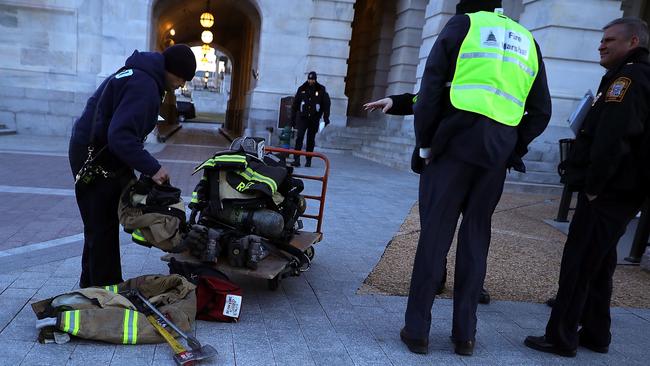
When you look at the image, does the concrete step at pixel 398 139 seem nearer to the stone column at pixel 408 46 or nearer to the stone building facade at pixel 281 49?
the stone building facade at pixel 281 49

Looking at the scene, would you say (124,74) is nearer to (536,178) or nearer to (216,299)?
(216,299)

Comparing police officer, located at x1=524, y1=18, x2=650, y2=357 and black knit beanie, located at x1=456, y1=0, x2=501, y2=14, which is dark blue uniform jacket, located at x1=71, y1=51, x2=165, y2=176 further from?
police officer, located at x1=524, y1=18, x2=650, y2=357

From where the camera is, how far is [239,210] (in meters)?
3.68

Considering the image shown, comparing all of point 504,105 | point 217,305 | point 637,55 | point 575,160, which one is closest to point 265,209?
point 217,305

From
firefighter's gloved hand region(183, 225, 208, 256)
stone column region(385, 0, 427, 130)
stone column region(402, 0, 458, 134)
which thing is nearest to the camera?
firefighter's gloved hand region(183, 225, 208, 256)

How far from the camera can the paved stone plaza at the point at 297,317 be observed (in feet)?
9.23

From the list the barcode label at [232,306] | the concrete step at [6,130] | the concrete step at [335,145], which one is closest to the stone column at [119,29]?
the concrete step at [6,130]

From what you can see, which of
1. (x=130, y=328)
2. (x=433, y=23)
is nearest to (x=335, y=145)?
(x=433, y=23)

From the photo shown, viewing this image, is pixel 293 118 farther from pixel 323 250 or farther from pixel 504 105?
pixel 504 105

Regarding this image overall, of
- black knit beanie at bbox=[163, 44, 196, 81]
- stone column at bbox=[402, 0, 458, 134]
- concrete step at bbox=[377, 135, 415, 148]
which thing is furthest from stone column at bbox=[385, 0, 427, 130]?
black knit beanie at bbox=[163, 44, 196, 81]

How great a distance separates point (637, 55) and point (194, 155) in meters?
10.6

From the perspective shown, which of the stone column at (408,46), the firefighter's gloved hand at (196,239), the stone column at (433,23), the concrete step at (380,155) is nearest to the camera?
the firefighter's gloved hand at (196,239)

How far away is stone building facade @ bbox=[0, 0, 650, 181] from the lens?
432 inches

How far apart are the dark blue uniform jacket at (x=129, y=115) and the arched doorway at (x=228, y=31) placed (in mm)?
12911
